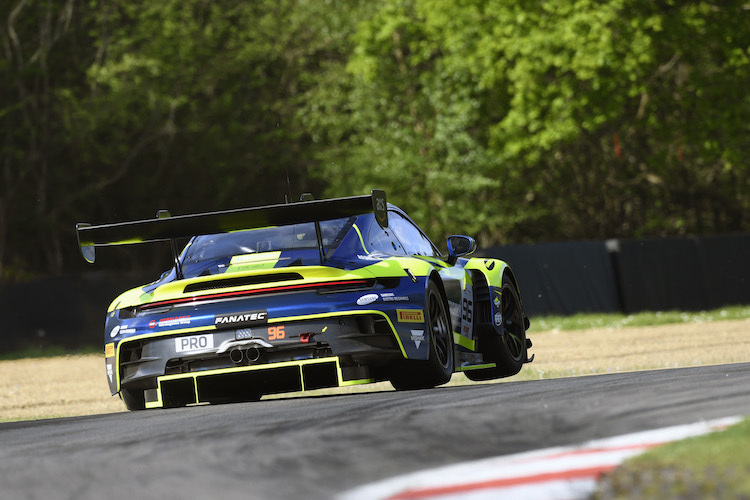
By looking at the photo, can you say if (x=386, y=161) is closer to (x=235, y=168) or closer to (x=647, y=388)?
(x=235, y=168)

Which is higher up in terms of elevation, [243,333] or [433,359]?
[243,333]

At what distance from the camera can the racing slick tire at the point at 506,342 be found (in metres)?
9.81

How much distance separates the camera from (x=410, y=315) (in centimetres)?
808

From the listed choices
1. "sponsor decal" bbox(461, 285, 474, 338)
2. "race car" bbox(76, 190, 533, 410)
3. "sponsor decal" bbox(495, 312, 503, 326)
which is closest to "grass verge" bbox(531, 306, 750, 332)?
"sponsor decal" bbox(495, 312, 503, 326)

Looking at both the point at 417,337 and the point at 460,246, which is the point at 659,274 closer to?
the point at 460,246

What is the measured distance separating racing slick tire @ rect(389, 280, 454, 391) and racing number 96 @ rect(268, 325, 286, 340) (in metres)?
0.78

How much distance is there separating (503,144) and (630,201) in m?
7.87

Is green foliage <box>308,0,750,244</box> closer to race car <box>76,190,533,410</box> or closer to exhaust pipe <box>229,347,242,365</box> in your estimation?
race car <box>76,190,533,410</box>

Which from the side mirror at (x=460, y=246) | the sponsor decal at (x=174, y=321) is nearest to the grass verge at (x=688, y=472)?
the sponsor decal at (x=174, y=321)

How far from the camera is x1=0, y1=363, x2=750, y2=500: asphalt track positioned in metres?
4.55

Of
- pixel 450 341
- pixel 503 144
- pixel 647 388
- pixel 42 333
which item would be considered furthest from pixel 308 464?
pixel 503 144

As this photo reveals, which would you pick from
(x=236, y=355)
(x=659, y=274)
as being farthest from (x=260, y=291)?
(x=659, y=274)

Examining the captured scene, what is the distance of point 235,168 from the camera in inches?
1563

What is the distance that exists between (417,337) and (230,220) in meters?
1.44
